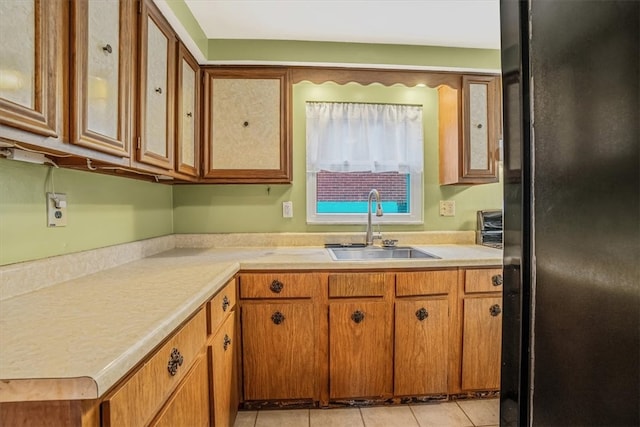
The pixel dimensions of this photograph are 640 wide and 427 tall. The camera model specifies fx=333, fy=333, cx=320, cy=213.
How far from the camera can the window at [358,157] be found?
248 centimetres

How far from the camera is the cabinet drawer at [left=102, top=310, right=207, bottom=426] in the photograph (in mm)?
676

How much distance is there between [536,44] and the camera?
0.55 metres

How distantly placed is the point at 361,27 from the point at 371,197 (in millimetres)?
1090

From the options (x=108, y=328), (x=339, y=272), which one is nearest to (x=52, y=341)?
(x=108, y=328)

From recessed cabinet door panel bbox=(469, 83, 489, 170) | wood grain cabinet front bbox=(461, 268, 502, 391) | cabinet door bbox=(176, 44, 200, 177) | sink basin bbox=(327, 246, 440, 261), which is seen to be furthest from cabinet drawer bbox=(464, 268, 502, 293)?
cabinet door bbox=(176, 44, 200, 177)

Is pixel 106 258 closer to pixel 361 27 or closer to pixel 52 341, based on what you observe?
pixel 52 341

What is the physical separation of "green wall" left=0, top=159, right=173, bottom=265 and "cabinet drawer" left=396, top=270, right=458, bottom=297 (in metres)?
1.50

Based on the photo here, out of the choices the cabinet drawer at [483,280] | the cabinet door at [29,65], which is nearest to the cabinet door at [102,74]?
the cabinet door at [29,65]

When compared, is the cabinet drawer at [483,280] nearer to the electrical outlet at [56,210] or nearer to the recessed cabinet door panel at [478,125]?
the recessed cabinet door panel at [478,125]

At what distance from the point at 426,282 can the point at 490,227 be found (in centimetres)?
90

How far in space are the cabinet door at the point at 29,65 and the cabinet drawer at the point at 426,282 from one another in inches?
64.5

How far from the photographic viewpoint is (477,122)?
2.25 m

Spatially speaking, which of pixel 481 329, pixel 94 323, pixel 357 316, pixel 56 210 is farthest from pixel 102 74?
pixel 481 329

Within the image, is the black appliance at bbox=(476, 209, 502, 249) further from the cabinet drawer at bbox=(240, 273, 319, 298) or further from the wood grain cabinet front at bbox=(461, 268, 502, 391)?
the cabinet drawer at bbox=(240, 273, 319, 298)
